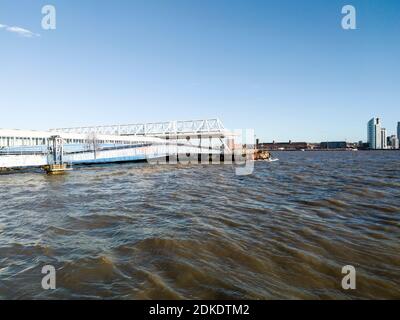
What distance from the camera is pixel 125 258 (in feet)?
26.5

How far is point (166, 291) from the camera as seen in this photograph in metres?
6.24

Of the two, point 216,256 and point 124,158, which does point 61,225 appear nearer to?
point 216,256

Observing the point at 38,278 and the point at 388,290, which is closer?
the point at 388,290

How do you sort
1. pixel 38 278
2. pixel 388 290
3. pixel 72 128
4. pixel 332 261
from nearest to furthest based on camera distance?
1. pixel 388 290
2. pixel 38 278
3. pixel 332 261
4. pixel 72 128

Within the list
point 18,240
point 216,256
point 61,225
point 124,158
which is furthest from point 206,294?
point 124,158

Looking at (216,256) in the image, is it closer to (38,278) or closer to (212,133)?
(38,278)

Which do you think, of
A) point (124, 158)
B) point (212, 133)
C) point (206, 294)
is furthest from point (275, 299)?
point (212, 133)

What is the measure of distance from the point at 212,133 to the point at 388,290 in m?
87.5

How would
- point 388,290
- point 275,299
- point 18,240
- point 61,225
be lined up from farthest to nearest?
point 61,225 → point 18,240 → point 388,290 → point 275,299

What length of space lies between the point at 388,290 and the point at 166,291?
16.2 feet

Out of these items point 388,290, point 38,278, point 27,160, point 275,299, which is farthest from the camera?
point 27,160

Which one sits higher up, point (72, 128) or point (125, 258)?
point (72, 128)
